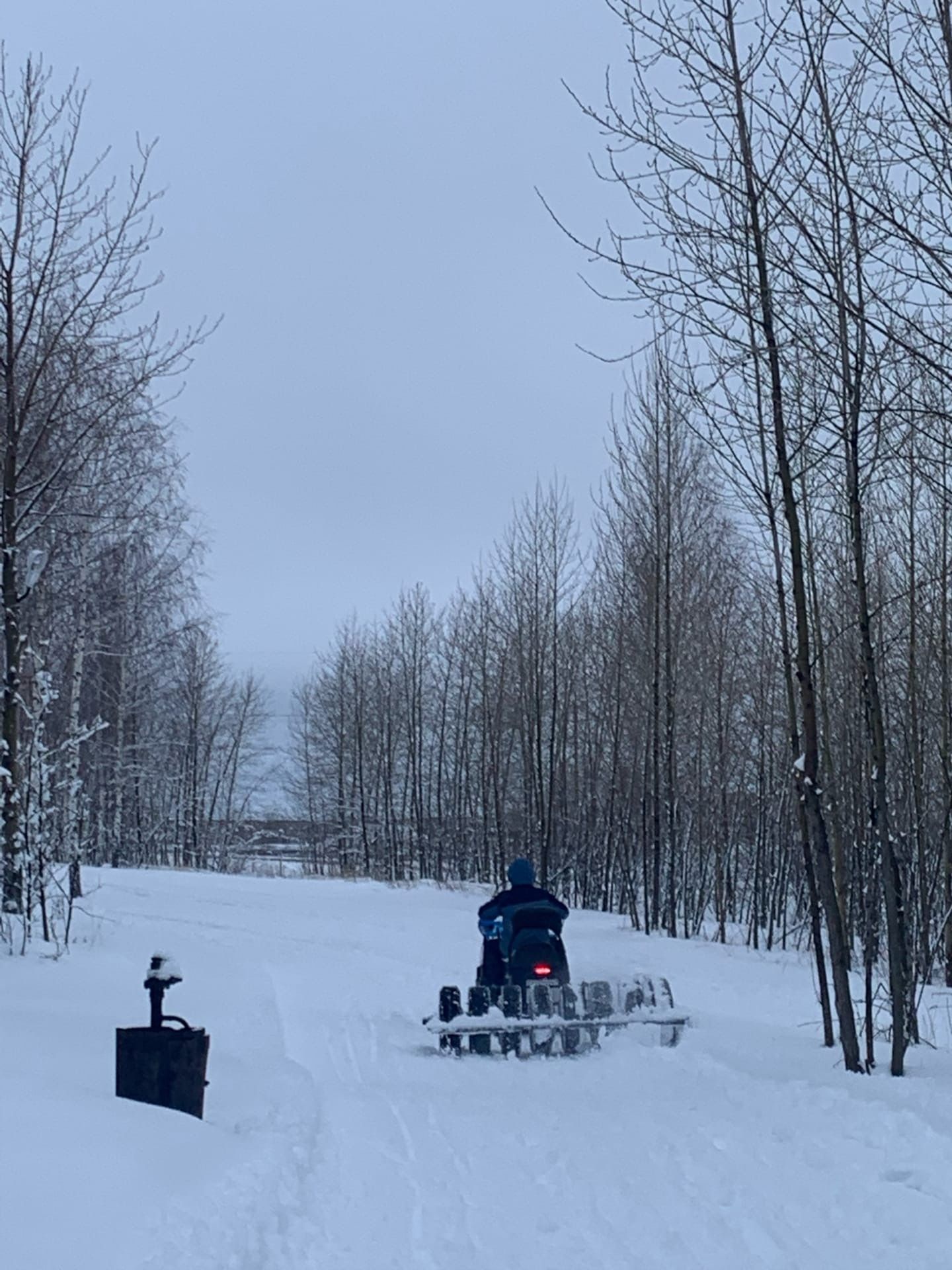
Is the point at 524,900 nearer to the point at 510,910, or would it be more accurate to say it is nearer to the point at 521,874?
the point at 510,910

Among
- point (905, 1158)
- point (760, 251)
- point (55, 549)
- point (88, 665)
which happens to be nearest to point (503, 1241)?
point (905, 1158)

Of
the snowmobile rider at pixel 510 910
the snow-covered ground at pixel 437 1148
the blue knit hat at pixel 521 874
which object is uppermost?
the blue knit hat at pixel 521 874

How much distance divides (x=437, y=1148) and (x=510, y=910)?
159 inches

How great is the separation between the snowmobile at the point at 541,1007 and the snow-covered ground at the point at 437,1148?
0.83 feet

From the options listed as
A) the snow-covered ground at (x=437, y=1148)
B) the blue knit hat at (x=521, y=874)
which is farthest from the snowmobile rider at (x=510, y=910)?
the snow-covered ground at (x=437, y=1148)

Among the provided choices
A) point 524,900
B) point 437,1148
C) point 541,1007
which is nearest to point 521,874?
point 524,900

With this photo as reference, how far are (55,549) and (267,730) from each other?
178 feet

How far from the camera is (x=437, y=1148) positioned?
24.0 feet

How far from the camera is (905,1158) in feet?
20.9

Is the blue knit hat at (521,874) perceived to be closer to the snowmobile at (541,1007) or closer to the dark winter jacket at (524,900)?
the dark winter jacket at (524,900)

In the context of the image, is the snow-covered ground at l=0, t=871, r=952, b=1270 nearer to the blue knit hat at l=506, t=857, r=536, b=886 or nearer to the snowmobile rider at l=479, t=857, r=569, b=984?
the snowmobile rider at l=479, t=857, r=569, b=984

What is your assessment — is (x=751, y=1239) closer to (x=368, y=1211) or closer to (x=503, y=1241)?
(x=503, y=1241)

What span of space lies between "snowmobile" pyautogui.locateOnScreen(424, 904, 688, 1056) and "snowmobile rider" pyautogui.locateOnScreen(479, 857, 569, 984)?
0.03 m

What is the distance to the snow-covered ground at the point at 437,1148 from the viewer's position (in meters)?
5.20
